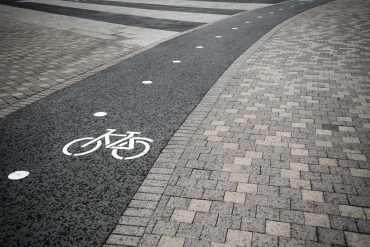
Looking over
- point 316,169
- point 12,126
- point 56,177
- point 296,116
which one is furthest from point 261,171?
point 12,126

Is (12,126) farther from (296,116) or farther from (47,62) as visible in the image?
(296,116)

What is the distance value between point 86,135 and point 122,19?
13020mm

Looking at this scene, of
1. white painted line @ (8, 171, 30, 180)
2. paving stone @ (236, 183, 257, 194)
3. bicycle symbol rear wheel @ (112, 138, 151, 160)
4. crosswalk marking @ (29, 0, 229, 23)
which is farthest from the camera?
crosswalk marking @ (29, 0, 229, 23)

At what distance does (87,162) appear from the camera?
14.9 ft

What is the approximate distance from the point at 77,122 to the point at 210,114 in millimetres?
2538

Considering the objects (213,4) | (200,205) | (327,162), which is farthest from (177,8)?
(200,205)

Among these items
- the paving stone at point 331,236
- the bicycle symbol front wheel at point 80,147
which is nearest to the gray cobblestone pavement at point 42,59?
the bicycle symbol front wheel at point 80,147

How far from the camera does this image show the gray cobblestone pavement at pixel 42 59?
733cm

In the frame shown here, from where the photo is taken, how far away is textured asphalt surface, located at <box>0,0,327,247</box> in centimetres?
344

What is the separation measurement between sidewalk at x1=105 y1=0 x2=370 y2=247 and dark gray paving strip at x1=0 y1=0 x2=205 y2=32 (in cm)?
830

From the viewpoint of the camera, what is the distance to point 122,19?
16812 mm

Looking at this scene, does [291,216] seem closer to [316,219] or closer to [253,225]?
[316,219]

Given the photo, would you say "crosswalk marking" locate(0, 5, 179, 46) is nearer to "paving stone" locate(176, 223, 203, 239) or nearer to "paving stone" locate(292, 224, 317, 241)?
"paving stone" locate(176, 223, 203, 239)

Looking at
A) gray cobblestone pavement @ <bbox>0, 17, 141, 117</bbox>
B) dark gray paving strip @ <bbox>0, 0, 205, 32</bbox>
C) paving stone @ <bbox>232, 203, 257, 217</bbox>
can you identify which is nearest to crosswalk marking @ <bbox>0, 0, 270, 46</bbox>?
dark gray paving strip @ <bbox>0, 0, 205, 32</bbox>
